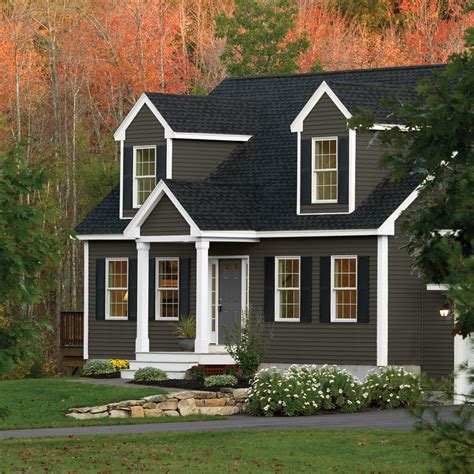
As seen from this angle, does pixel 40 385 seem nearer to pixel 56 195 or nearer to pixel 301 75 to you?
pixel 301 75

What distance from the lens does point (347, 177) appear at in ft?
115

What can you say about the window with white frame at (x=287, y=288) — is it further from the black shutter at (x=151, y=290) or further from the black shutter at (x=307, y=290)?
the black shutter at (x=151, y=290)

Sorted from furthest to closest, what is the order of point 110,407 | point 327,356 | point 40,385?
point 327,356 → point 40,385 → point 110,407

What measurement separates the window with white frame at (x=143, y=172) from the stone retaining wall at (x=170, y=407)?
858 cm

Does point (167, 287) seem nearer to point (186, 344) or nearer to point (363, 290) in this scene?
point (186, 344)

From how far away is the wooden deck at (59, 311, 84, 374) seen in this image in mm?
40688

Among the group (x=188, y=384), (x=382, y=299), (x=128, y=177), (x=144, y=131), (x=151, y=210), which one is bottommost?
(x=188, y=384)

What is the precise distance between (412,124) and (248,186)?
23.0 metres

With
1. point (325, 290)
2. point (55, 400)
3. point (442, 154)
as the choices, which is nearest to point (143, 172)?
point (325, 290)

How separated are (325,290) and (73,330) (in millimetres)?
8762

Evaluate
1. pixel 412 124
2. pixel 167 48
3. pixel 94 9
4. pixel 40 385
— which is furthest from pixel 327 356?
pixel 94 9

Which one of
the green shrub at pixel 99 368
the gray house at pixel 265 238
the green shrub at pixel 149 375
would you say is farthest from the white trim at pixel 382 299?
the green shrub at pixel 99 368

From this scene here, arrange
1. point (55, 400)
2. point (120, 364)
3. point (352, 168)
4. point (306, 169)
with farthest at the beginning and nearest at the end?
point (120, 364) → point (306, 169) → point (352, 168) → point (55, 400)

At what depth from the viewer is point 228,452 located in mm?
22250
